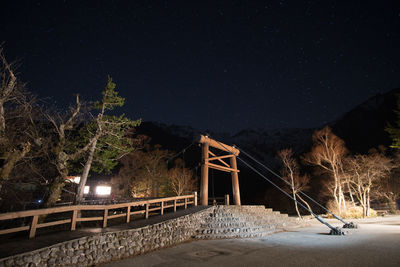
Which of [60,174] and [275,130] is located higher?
[275,130]

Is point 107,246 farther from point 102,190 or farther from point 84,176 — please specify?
point 102,190

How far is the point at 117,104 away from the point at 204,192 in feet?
23.6

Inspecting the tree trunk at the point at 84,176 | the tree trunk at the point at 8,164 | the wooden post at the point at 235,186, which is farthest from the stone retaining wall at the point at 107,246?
the wooden post at the point at 235,186

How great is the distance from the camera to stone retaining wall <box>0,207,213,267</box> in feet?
13.3

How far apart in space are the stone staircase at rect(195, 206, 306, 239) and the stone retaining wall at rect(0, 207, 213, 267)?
123cm

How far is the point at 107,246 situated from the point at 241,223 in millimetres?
6455

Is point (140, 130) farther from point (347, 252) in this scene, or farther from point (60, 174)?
point (347, 252)

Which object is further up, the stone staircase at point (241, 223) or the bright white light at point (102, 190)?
the bright white light at point (102, 190)

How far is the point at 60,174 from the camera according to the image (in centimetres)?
825

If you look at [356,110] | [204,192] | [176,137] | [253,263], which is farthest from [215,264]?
[176,137]

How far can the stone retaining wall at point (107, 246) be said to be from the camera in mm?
4059

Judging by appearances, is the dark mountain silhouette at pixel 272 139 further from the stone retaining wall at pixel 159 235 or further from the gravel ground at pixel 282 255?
the gravel ground at pixel 282 255

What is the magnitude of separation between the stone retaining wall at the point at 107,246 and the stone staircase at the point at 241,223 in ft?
4.04

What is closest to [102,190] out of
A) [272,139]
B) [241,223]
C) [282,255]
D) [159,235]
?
[159,235]
